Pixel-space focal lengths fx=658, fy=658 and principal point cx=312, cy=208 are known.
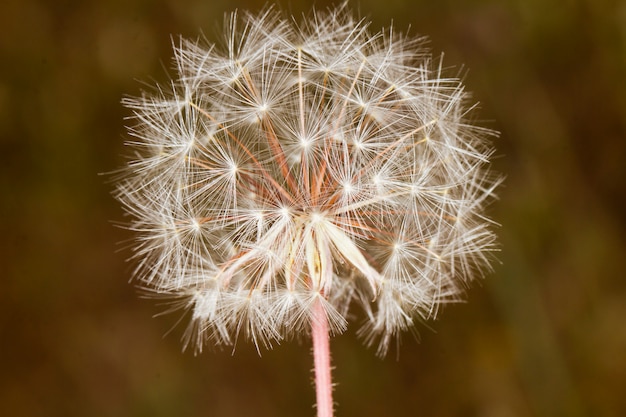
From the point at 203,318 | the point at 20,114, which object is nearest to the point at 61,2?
the point at 20,114

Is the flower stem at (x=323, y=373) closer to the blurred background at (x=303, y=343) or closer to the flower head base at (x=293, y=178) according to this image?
the flower head base at (x=293, y=178)

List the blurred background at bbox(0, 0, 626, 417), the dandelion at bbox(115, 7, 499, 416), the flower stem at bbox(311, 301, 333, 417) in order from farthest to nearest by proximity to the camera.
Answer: the blurred background at bbox(0, 0, 626, 417) < the dandelion at bbox(115, 7, 499, 416) < the flower stem at bbox(311, 301, 333, 417)

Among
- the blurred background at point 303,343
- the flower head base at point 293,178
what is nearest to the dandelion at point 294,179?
the flower head base at point 293,178

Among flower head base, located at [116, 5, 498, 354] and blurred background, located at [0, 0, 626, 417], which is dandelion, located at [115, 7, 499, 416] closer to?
flower head base, located at [116, 5, 498, 354]

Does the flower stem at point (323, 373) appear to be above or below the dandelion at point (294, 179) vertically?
below

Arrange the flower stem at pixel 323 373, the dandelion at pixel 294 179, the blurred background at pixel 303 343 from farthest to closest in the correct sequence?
the blurred background at pixel 303 343
the dandelion at pixel 294 179
the flower stem at pixel 323 373

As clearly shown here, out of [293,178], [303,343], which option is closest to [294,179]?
[293,178]

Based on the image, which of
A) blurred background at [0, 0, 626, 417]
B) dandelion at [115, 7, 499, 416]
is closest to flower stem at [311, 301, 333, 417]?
dandelion at [115, 7, 499, 416]
